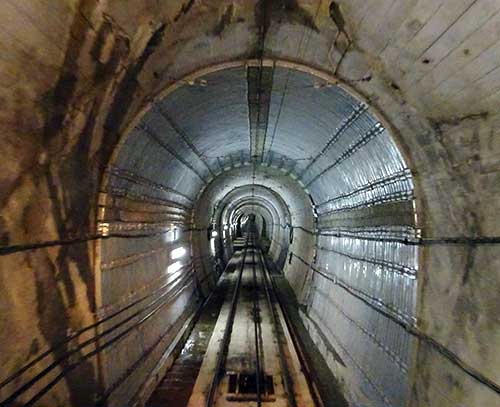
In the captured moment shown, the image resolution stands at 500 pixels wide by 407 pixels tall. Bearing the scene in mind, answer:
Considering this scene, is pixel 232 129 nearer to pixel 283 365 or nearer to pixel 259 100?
pixel 259 100

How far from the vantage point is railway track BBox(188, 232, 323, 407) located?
6.54m

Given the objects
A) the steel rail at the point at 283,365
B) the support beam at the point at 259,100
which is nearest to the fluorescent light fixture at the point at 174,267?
the steel rail at the point at 283,365

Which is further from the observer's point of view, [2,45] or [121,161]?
[121,161]

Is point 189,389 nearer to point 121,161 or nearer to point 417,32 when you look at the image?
point 121,161

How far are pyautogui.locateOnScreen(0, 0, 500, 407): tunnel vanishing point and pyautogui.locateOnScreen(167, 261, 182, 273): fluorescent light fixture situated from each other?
1.89 feet

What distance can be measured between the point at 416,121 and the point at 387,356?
10.4ft

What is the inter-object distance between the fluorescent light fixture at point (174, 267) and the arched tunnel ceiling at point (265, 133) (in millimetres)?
1648

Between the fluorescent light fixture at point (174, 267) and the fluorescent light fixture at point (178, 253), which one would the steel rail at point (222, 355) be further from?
the fluorescent light fixture at point (178, 253)

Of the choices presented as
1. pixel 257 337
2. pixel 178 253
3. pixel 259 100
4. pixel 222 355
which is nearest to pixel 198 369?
pixel 222 355

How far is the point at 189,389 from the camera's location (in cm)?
708

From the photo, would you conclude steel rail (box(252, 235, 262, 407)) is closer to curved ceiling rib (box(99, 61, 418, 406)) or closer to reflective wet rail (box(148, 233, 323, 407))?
reflective wet rail (box(148, 233, 323, 407))

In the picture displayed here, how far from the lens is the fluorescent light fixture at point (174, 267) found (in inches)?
377

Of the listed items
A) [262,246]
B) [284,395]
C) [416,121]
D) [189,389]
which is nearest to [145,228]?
[189,389]

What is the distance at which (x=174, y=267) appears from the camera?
33.2 ft
